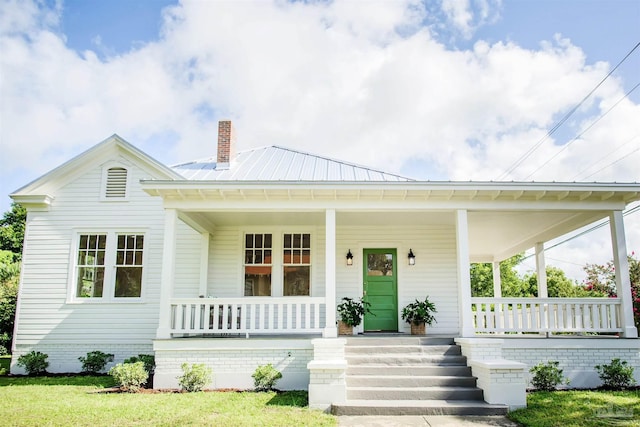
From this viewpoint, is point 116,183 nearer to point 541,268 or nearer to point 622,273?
point 622,273

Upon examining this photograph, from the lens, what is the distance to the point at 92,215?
11.7 metres

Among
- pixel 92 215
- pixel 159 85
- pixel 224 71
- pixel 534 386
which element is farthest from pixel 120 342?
pixel 534 386

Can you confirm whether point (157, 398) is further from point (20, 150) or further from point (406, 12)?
point (20, 150)

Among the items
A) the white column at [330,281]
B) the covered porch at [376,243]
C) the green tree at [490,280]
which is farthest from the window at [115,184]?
the green tree at [490,280]

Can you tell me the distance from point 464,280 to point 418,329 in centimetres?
234

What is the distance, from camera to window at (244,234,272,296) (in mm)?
11586

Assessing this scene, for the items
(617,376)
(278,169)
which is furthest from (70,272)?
(617,376)

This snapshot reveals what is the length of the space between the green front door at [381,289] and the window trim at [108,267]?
557 centimetres

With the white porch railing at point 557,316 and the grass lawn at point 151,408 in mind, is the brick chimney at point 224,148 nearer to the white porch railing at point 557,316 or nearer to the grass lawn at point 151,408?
the grass lawn at point 151,408

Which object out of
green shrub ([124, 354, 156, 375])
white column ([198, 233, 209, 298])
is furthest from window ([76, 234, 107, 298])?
green shrub ([124, 354, 156, 375])

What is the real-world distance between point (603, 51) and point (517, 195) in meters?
7.76

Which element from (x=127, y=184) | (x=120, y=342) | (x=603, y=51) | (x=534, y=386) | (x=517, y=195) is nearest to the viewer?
(x=534, y=386)

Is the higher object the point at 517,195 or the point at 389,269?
the point at 517,195

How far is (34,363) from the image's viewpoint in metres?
10.6
